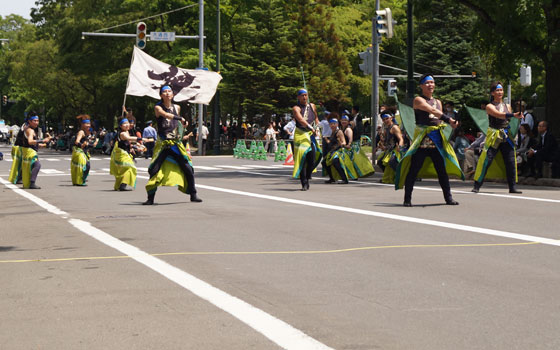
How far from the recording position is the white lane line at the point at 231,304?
552 centimetres

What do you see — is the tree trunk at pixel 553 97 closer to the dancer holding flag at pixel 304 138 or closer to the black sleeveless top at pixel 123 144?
the dancer holding flag at pixel 304 138

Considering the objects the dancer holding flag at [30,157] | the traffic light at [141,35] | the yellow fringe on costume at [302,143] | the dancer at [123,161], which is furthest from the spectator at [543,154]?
the traffic light at [141,35]

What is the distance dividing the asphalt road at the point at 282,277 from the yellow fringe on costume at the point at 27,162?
22.4 ft

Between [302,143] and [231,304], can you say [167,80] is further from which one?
[231,304]

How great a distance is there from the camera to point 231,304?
6.62m

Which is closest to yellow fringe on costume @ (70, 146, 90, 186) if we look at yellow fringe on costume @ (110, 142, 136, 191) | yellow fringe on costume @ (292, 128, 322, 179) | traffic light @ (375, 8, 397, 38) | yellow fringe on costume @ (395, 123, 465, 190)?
yellow fringe on costume @ (110, 142, 136, 191)

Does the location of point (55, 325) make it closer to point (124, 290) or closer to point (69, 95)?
point (124, 290)

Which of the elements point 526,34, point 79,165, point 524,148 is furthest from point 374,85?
point 79,165

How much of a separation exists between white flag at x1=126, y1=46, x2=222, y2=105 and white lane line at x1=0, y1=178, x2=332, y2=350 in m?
11.4

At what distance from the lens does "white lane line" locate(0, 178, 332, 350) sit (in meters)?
5.52

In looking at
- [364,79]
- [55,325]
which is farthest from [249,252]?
[364,79]

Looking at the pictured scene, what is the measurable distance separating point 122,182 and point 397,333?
14.7m

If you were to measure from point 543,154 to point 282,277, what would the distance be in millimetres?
14385

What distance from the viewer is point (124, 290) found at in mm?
7215
